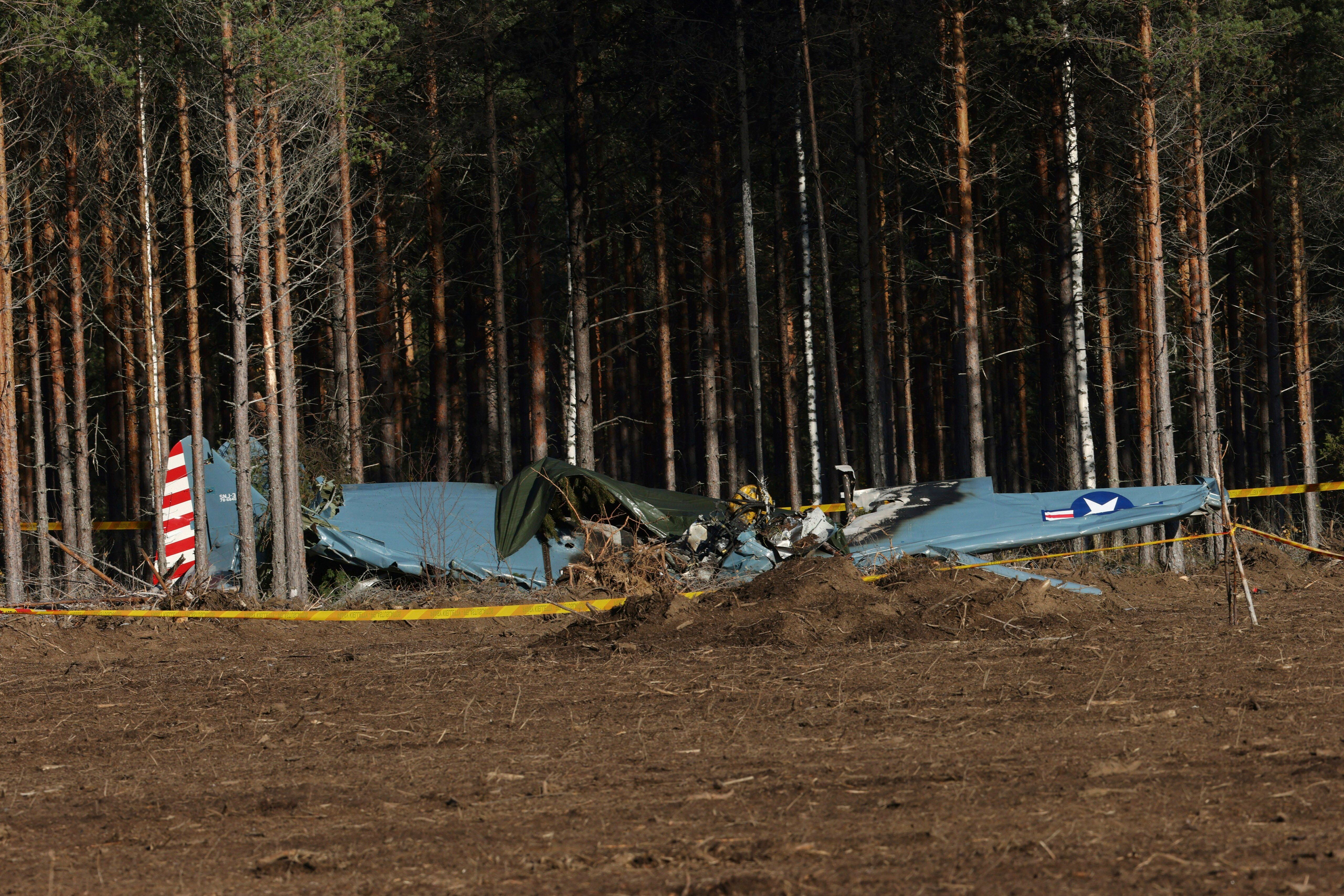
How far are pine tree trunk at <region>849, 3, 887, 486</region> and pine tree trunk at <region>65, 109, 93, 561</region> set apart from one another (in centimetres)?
1283

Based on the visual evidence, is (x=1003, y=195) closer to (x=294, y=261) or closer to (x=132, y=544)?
(x=294, y=261)

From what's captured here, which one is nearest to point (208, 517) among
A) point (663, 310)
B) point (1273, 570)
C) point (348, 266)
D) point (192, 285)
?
point (192, 285)

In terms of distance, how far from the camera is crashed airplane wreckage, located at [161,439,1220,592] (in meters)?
13.9

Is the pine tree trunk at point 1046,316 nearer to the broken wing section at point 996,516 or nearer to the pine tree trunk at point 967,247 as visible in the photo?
the pine tree trunk at point 967,247

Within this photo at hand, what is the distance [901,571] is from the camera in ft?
38.5

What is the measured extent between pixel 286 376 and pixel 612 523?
433 cm

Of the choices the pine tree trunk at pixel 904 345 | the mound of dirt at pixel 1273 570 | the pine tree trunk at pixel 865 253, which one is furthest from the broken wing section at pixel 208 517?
the pine tree trunk at pixel 904 345

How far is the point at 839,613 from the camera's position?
10867 millimetres

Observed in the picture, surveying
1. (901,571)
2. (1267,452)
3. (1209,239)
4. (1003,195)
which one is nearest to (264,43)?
(901,571)

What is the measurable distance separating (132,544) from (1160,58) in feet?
77.4

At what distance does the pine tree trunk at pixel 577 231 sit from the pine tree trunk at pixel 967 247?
→ 6123 millimetres

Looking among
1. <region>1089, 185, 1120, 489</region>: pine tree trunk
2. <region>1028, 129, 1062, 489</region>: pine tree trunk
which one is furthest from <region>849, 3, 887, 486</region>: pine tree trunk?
<region>1089, 185, 1120, 489</region>: pine tree trunk

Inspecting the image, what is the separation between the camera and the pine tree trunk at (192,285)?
15.6 m

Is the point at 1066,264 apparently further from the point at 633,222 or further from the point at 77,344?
the point at 77,344
